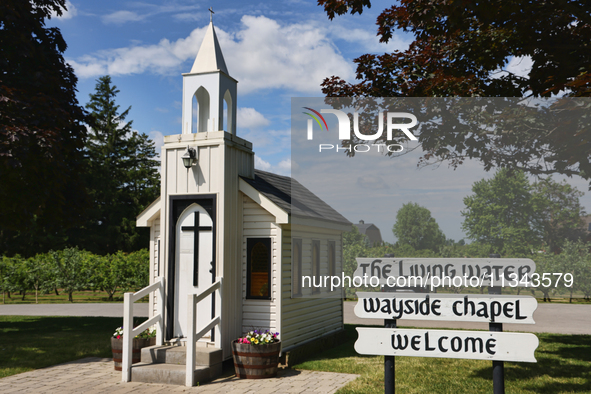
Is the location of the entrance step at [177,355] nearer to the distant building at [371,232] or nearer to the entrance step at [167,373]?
the entrance step at [167,373]

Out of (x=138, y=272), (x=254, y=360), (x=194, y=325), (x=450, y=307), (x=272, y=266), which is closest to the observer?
(x=450, y=307)

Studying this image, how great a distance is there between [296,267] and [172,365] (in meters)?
3.03

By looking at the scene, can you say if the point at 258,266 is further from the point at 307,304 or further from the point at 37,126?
the point at 37,126

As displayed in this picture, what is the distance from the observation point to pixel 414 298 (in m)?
4.86

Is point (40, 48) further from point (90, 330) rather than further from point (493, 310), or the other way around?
point (493, 310)

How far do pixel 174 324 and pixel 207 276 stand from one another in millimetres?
1109

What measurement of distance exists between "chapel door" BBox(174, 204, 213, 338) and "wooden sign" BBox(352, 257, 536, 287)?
4.09 metres

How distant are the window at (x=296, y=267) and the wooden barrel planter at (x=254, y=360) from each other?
1615 millimetres

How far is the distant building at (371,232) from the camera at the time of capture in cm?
969

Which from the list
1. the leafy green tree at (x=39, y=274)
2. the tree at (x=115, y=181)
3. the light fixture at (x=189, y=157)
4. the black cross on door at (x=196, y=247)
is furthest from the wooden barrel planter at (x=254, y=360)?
the tree at (x=115, y=181)

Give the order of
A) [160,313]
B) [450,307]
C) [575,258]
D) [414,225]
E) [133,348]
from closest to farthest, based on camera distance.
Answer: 1. [450,307]
2. [133,348]
3. [160,313]
4. [414,225]
5. [575,258]

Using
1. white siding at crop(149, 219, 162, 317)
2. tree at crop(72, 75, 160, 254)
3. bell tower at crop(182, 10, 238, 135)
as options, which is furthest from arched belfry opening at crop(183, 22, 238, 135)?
tree at crop(72, 75, 160, 254)

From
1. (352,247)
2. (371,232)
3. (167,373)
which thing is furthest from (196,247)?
(352,247)

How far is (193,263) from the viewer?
8.61 meters
